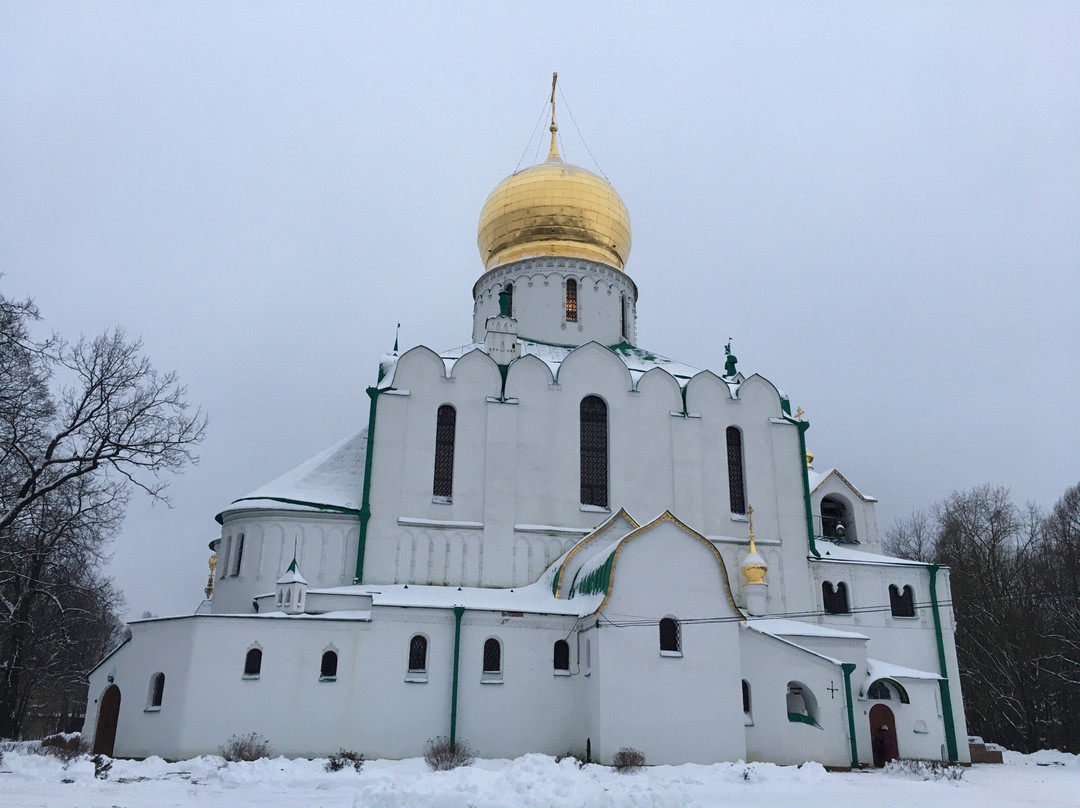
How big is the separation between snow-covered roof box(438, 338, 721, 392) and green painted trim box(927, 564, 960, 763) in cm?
753

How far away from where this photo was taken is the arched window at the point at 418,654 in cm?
1848

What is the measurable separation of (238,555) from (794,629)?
13710mm

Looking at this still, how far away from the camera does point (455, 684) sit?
18297 mm

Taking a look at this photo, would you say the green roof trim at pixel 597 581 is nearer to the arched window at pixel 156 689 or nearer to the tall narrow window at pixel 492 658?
the tall narrow window at pixel 492 658

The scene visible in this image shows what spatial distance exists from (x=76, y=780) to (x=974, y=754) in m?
20.5

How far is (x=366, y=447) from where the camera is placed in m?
22.6

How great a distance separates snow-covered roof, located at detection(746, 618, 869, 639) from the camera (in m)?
20.7

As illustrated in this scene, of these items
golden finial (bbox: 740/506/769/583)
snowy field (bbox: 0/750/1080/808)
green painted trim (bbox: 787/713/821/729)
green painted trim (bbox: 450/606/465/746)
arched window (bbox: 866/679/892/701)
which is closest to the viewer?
snowy field (bbox: 0/750/1080/808)

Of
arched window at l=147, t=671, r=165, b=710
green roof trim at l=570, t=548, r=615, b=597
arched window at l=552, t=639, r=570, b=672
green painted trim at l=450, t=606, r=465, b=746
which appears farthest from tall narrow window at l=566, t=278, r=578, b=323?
arched window at l=147, t=671, r=165, b=710

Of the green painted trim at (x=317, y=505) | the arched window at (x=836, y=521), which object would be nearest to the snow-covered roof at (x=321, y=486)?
the green painted trim at (x=317, y=505)

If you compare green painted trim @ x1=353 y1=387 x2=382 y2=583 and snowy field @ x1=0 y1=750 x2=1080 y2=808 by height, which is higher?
green painted trim @ x1=353 y1=387 x2=382 y2=583

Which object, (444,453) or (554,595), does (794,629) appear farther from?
(444,453)

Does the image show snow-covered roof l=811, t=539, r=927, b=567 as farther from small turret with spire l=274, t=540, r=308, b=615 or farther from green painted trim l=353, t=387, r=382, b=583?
small turret with spire l=274, t=540, r=308, b=615

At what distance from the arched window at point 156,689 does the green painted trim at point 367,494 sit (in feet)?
14.9
